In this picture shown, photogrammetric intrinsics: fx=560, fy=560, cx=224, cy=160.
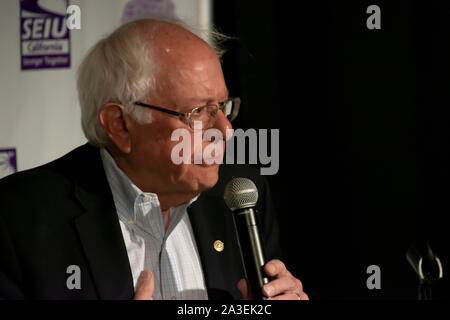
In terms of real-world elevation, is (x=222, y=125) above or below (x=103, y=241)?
above

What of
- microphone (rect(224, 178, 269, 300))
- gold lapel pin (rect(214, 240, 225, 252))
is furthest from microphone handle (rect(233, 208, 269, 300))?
gold lapel pin (rect(214, 240, 225, 252))

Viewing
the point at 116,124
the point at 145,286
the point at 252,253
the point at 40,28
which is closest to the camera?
the point at 252,253

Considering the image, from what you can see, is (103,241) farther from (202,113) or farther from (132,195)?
(202,113)

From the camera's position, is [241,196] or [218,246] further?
[218,246]

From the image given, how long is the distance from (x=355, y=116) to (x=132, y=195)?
0.96m

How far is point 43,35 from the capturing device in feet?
6.32

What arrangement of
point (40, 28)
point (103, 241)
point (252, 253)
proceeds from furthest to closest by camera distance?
1. point (40, 28)
2. point (103, 241)
3. point (252, 253)

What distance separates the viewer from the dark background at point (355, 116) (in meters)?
2.14

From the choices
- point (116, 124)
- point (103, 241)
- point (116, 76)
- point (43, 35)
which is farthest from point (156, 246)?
point (43, 35)

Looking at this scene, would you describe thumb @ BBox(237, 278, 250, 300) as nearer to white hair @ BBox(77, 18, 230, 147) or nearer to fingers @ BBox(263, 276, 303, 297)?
fingers @ BBox(263, 276, 303, 297)

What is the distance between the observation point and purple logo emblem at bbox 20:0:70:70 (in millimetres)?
1925

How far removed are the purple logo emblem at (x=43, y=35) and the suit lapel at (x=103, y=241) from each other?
0.51m

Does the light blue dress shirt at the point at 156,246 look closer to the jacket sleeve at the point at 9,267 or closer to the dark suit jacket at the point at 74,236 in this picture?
the dark suit jacket at the point at 74,236

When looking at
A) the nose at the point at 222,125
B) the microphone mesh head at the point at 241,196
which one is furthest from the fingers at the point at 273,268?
the nose at the point at 222,125
